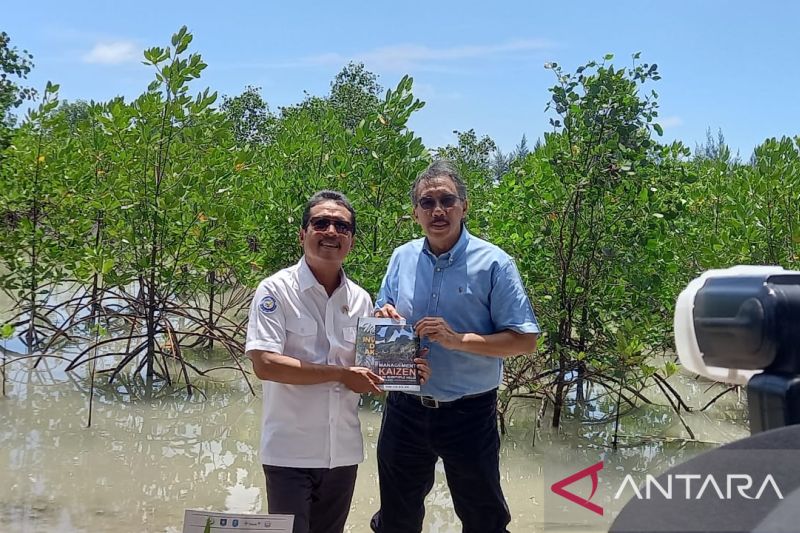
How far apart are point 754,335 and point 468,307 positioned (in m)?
1.81

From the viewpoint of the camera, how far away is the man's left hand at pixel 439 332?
2.38m

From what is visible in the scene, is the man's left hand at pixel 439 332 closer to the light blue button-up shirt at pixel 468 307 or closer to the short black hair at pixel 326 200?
the light blue button-up shirt at pixel 468 307

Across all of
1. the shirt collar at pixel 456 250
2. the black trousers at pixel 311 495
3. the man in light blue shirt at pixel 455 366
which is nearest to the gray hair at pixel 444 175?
the man in light blue shirt at pixel 455 366

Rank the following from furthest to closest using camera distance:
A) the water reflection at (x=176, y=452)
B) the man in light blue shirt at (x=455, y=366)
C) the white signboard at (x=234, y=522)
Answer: the water reflection at (x=176, y=452), the man in light blue shirt at (x=455, y=366), the white signboard at (x=234, y=522)

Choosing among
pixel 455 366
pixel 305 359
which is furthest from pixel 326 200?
pixel 455 366

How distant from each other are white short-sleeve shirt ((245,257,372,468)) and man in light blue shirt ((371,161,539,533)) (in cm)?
20

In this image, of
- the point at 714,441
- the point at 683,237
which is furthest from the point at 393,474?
the point at 683,237

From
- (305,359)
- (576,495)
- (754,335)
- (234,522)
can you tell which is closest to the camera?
(754,335)

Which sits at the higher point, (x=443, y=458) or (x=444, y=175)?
(x=444, y=175)

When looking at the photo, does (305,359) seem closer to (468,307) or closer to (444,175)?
(468,307)

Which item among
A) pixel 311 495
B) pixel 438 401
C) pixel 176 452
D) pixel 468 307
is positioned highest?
pixel 468 307

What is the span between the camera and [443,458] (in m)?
2.58

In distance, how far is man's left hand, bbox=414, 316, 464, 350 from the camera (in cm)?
238

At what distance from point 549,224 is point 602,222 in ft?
1.36
